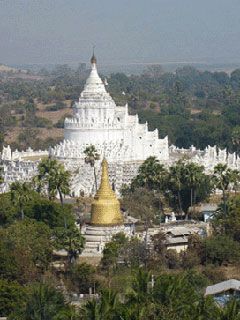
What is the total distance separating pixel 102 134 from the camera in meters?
95.8

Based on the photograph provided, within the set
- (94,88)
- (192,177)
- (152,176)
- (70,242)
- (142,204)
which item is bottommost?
(142,204)

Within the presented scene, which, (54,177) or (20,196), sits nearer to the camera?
(20,196)

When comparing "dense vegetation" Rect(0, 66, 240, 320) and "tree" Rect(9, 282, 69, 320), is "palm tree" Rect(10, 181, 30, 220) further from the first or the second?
"tree" Rect(9, 282, 69, 320)

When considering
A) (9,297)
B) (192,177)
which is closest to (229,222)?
(192,177)

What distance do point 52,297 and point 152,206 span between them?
34.2 meters

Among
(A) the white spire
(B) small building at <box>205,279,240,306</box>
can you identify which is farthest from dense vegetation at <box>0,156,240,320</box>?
(A) the white spire

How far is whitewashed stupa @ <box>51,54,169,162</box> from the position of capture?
3711 inches

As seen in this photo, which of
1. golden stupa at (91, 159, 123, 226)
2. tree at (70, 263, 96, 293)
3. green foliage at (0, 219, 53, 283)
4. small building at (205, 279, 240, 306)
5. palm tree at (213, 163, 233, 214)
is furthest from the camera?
palm tree at (213, 163, 233, 214)

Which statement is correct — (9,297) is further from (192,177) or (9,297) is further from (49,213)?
(192,177)

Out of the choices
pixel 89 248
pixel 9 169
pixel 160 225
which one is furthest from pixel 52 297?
pixel 9 169

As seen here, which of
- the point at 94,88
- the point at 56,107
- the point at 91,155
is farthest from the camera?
the point at 56,107

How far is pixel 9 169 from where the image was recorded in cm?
9412

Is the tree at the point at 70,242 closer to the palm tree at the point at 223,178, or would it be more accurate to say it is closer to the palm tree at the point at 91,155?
the palm tree at the point at 223,178

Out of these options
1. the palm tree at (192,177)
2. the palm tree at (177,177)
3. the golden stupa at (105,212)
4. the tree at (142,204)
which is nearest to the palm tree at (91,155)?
the tree at (142,204)
